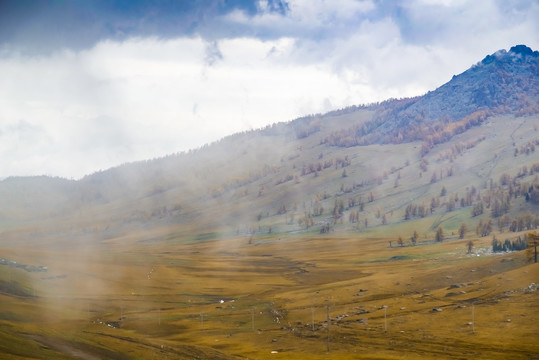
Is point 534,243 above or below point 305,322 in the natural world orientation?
above

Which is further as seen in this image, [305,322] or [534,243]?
[534,243]

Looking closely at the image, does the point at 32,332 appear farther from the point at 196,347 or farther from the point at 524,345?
the point at 524,345

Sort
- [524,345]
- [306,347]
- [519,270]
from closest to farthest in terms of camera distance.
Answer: [524,345], [306,347], [519,270]

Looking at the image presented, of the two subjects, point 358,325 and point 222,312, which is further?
point 222,312

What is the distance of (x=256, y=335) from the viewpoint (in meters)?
147

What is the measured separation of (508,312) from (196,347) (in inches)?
2996

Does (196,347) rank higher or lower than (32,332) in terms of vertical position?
lower

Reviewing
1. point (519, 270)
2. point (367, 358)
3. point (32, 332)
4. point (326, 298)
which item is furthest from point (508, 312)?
point (32, 332)

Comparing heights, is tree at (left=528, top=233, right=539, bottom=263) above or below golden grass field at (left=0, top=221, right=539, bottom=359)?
above

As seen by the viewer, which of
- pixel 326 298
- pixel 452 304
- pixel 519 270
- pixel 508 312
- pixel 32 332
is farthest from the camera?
pixel 326 298

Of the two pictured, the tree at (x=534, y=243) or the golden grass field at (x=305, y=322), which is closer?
the golden grass field at (x=305, y=322)

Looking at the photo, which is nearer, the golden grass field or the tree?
the golden grass field

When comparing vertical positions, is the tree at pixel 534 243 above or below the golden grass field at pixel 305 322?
above

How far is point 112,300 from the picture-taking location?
19562 cm
